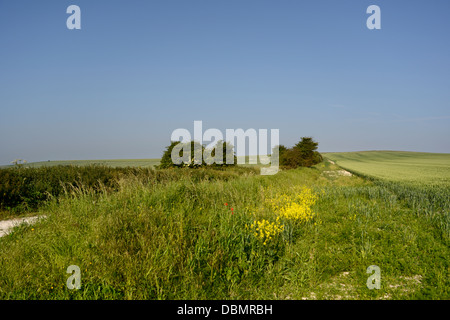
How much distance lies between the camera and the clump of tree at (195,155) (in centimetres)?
2362

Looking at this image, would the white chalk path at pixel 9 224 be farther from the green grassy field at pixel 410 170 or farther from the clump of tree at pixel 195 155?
the green grassy field at pixel 410 170

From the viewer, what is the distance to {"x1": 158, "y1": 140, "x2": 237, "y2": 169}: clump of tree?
23.6 m

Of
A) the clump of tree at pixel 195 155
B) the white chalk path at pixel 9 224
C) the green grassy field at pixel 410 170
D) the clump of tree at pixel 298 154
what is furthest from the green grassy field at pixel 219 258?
the clump of tree at pixel 298 154

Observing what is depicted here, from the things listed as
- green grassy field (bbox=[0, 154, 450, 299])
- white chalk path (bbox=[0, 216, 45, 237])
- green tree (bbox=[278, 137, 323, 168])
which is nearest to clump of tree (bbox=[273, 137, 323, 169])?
green tree (bbox=[278, 137, 323, 168])

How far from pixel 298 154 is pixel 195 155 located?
1393 centimetres

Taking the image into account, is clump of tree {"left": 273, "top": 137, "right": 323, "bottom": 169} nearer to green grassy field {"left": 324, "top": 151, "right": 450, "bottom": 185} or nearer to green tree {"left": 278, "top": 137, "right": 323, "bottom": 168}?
green tree {"left": 278, "top": 137, "right": 323, "bottom": 168}

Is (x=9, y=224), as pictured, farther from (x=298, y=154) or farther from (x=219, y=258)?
(x=298, y=154)

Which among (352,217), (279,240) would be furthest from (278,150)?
(279,240)

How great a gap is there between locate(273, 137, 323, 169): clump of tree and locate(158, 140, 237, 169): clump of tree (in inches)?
315

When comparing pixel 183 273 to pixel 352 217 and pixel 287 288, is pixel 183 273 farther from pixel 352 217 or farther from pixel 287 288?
pixel 352 217

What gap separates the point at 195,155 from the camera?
2381 centimetres

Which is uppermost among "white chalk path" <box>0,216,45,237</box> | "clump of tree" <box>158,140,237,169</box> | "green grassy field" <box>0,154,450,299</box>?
"clump of tree" <box>158,140,237,169</box>
